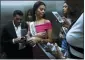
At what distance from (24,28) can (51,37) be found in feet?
0.79

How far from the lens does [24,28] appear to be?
5.15ft

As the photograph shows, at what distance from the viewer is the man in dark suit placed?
1.54m

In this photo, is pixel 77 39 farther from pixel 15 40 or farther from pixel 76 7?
pixel 15 40

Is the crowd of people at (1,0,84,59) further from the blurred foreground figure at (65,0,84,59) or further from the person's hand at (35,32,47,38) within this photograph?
the blurred foreground figure at (65,0,84,59)

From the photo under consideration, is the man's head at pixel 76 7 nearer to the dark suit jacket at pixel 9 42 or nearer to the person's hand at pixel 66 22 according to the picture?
the person's hand at pixel 66 22

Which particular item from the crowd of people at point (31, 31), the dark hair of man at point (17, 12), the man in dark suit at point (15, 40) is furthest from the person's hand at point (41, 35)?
the dark hair of man at point (17, 12)

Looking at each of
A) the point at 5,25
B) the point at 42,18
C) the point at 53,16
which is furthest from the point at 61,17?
the point at 5,25

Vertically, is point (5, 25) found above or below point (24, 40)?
above

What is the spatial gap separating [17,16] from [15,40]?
8.1 inches

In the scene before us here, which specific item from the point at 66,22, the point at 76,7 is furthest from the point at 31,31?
the point at 76,7

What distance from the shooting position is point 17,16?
5.15 feet

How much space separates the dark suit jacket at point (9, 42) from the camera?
1.55 m

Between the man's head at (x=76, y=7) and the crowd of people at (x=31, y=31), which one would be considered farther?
the crowd of people at (x=31, y=31)

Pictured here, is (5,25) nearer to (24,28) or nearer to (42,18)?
(24,28)
